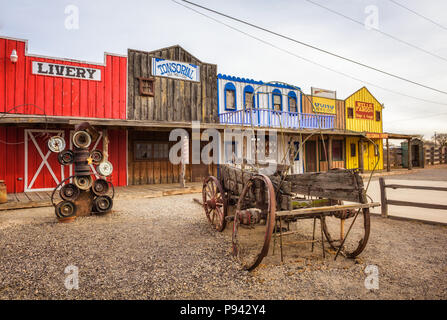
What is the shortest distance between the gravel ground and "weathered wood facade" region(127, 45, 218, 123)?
23.3ft

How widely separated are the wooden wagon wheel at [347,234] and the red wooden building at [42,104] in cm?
740

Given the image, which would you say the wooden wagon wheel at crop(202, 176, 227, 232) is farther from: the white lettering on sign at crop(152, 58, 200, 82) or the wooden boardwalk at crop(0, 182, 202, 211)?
the white lettering on sign at crop(152, 58, 200, 82)

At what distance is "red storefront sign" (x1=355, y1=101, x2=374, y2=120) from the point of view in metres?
19.0

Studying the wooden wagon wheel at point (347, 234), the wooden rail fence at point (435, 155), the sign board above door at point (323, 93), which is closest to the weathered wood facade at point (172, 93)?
the sign board above door at point (323, 93)

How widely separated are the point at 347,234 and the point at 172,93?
10.4 metres

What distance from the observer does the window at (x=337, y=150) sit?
1748cm

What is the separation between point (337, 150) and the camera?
1759 centimetres

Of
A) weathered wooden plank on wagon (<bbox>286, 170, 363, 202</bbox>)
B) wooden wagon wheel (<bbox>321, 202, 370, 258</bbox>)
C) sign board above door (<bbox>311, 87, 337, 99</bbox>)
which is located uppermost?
sign board above door (<bbox>311, 87, 337, 99</bbox>)

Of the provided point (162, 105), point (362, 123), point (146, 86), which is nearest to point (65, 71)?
point (146, 86)

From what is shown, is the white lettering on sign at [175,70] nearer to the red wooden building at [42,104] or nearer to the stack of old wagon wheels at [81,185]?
the red wooden building at [42,104]

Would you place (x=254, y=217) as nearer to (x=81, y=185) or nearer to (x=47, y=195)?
(x=81, y=185)

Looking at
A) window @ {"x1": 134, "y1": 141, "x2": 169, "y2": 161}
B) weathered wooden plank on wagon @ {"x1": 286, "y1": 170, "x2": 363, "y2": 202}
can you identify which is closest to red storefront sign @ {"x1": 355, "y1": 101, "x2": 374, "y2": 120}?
window @ {"x1": 134, "y1": 141, "x2": 169, "y2": 161}

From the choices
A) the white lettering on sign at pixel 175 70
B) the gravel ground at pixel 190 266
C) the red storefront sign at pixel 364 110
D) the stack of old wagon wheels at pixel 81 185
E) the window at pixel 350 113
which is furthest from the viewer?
the red storefront sign at pixel 364 110
